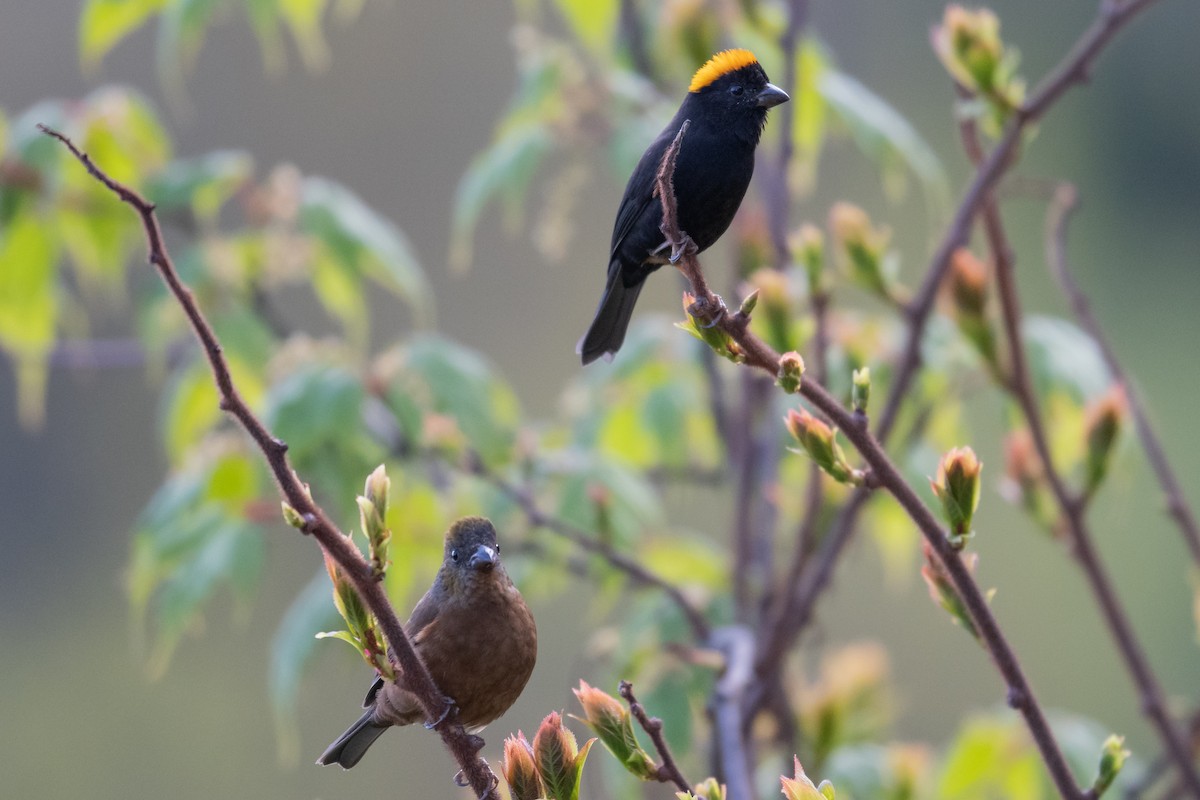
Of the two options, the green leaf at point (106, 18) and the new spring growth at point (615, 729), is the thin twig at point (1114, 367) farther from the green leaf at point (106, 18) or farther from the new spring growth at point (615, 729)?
the green leaf at point (106, 18)

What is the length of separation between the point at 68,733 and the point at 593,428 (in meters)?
7.88

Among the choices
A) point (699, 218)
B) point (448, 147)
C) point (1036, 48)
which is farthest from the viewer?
point (1036, 48)

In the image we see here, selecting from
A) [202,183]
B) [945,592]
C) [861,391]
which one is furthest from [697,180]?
[202,183]

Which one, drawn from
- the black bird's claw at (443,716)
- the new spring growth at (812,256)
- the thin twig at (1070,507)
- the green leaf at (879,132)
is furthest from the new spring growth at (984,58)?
the black bird's claw at (443,716)

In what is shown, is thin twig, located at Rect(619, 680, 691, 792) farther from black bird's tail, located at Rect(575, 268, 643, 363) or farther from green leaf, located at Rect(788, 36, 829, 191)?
green leaf, located at Rect(788, 36, 829, 191)

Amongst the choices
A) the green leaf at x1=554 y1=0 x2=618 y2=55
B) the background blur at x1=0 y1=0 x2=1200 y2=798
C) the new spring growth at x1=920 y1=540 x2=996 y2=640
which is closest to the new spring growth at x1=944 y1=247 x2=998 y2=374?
the new spring growth at x1=920 y1=540 x2=996 y2=640

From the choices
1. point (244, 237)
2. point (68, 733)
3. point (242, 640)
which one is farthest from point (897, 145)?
point (68, 733)

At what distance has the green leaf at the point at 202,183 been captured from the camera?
216cm

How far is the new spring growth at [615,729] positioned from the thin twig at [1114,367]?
88 cm

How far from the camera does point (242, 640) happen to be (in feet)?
30.0

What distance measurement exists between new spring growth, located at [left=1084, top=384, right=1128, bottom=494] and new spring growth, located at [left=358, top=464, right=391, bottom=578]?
36.5 inches

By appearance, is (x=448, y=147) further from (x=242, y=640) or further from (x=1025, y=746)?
(x=1025, y=746)

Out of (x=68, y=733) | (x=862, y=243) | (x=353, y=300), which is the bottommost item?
(x=862, y=243)

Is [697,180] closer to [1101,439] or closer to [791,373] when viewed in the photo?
[791,373]
